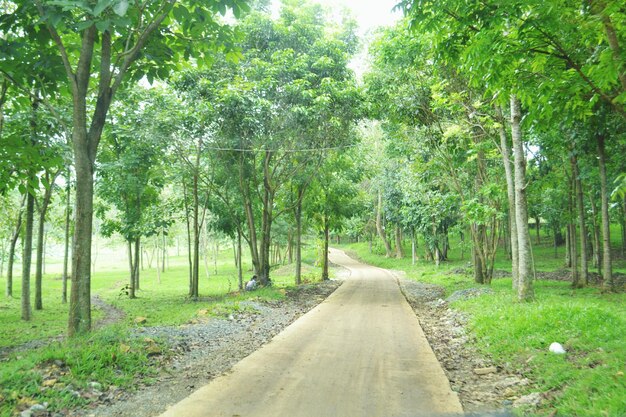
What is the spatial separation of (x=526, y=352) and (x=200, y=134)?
1263 centimetres

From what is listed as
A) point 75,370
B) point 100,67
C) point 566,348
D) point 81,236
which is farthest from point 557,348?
point 100,67

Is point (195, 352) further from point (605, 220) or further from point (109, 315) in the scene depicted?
point (605, 220)

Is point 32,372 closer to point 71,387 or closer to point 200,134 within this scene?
point 71,387

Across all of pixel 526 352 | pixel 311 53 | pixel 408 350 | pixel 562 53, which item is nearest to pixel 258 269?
pixel 311 53

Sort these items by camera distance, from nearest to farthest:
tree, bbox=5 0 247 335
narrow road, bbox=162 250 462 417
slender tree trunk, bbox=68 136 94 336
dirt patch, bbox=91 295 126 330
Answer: narrow road, bbox=162 250 462 417 < tree, bbox=5 0 247 335 < slender tree trunk, bbox=68 136 94 336 < dirt patch, bbox=91 295 126 330

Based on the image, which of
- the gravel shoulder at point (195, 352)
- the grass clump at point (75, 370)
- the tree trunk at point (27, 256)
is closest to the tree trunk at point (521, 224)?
the gravel shoulder at point (195, 352)

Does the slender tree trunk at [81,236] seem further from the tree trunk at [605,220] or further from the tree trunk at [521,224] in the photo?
the tree trunk at [605,220]

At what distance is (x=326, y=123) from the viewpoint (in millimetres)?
16812

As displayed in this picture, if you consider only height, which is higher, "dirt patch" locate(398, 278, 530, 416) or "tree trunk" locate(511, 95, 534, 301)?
"tree trunk" locate(511, 95, 534, 301)

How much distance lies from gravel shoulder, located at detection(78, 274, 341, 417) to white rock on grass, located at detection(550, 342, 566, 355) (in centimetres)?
471

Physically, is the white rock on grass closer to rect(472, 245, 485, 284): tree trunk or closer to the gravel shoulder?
the gravel shoulder

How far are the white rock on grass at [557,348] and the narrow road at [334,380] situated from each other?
164 centimetres

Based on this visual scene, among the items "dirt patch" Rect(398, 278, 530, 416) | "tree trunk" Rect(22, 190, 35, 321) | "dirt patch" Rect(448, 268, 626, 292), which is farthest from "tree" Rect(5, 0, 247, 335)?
"dirt patch" Rect(448, 268, 626, 292)

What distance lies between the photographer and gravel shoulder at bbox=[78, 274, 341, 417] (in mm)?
4691
